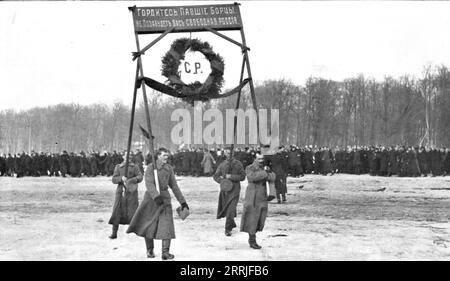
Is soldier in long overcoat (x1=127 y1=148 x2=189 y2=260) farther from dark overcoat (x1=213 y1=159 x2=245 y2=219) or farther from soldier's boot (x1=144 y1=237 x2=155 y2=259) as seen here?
dark overcoat (x1=213 y1=159 x2=245 y2=219)

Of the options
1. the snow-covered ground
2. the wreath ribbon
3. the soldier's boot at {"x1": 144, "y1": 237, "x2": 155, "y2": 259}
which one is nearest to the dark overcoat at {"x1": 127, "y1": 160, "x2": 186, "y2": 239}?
the soldier's boot at {"x1": 144, "y1": 237, "x2": 155, "y2": 259}

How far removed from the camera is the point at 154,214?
834 centimetres

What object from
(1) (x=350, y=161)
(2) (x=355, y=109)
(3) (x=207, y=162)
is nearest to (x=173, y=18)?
(3) (x=207, y=162)

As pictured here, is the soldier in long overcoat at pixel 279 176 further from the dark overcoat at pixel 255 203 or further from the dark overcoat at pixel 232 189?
the dark overcoat at pixel 255 203

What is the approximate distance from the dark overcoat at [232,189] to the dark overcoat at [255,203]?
1424mm

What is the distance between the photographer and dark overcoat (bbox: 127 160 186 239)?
8266 millimetres

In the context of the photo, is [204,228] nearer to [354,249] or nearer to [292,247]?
[292,247]

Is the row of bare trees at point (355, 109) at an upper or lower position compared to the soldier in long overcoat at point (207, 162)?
upper

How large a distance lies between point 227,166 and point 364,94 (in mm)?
40851

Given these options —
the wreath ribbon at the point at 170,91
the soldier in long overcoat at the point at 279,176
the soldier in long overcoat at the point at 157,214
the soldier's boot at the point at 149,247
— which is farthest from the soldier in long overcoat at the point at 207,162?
the soldier's boot at the point at 149,247

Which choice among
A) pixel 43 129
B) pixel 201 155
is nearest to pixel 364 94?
pixel 201 155

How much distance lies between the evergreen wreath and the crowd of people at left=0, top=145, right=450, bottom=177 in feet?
46.5

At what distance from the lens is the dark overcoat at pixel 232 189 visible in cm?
1097
